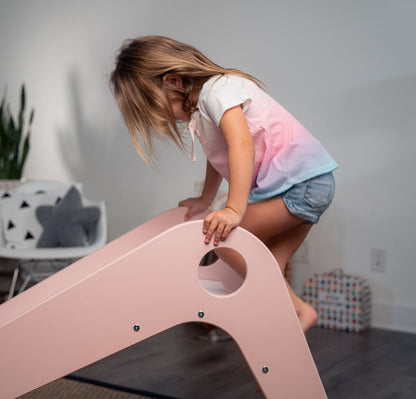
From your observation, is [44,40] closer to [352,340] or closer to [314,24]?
[314,24]

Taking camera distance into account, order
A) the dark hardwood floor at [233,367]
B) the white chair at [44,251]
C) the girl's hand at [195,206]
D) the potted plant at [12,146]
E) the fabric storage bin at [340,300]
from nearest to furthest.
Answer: the girl's hand at [195,206], the dark hardwood floor at [233,367], the fabric storage bin at [340,300], the white chair at [44,251], the potted plant at [12,146]

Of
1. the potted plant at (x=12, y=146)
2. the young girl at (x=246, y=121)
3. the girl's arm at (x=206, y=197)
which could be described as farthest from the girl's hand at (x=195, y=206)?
the potted plant at (x=12, y=146)

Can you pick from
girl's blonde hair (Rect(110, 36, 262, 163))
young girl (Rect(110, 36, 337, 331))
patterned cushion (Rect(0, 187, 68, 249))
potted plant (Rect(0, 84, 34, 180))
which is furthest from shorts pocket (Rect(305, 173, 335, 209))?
potted plant (Rect(0, 84, 34, 180))

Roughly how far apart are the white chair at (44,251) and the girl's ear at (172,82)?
62.8 inches

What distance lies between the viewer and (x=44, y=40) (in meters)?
3.92

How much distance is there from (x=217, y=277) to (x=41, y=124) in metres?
2.93

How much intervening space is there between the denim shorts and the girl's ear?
0.35m

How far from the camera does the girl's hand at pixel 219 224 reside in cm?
106

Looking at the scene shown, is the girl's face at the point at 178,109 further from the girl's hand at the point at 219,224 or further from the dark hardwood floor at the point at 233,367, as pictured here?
the dark hardwood floor at the point at 233,367

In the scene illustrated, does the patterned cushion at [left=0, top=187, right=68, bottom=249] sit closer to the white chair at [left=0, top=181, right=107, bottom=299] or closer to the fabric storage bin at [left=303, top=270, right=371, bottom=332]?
the white chair at [left=0, top=181, right=107, bottom=299]

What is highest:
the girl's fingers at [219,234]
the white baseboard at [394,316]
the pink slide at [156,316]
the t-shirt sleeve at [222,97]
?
the t-shirt sleeve at [222,97]

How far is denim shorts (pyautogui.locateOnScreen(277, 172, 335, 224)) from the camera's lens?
1264 millimetres

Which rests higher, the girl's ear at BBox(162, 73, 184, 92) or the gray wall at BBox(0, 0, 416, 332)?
the girl's ear at BBox(162, 73, 184, 92)

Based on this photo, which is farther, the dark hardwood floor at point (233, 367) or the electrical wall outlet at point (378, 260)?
the electrical wall outlet at point (378, 260)
